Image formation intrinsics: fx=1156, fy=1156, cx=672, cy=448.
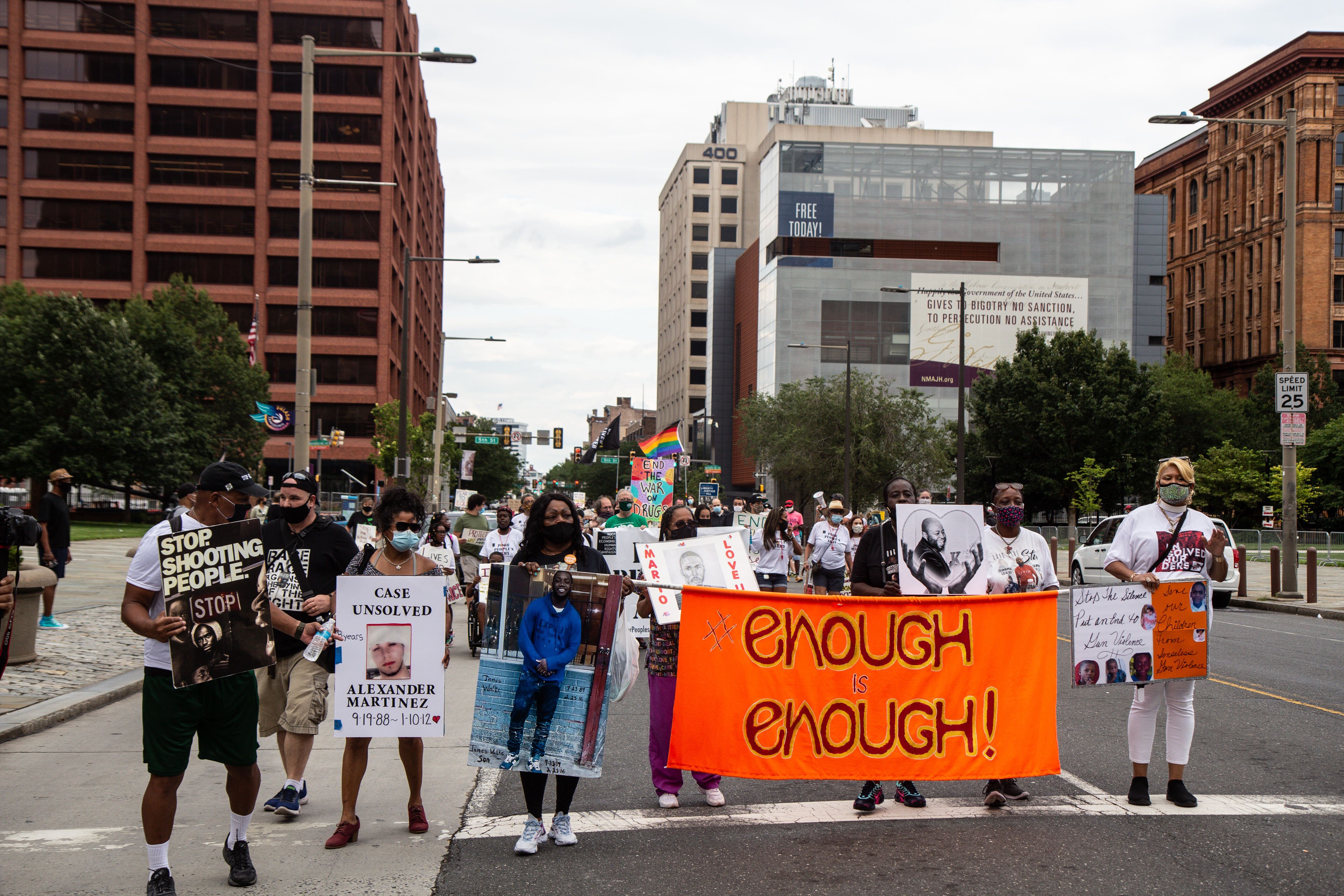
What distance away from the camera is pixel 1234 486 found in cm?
5662

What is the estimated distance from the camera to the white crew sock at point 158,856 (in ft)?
16.4

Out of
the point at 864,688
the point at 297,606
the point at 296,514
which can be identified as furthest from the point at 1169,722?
the point at 296,514

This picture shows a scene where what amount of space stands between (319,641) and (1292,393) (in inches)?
815

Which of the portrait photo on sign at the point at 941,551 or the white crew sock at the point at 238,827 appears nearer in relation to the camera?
the white crew sock at the point at 238,827

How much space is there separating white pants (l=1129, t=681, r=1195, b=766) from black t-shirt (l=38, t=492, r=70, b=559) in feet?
46.9

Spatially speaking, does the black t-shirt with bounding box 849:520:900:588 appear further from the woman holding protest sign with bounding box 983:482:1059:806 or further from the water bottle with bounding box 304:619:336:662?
the water bottle with bounding box 304:619:336:662

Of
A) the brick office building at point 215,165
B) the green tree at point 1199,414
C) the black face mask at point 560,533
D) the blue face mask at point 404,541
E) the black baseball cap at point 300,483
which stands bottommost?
the blue face mask at point 404,541

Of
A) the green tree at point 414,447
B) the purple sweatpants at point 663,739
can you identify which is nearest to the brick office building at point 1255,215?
the green tree at point 414,447

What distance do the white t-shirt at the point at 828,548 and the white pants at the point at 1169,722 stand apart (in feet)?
29.7

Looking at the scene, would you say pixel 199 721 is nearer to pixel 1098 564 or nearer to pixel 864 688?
A: pixel 864 688

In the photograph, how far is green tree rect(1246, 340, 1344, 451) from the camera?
77.4 meters

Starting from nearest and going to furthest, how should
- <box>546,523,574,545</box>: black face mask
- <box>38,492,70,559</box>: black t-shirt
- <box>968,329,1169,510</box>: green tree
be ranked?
<box>546,523,574,545</box>: black face mask < <box>38,492,70,559</box>: black t-shirt < <box>968,329,1169,510</box>: green tree

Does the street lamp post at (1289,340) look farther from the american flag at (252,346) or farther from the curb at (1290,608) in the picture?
the american flag at (252,346)

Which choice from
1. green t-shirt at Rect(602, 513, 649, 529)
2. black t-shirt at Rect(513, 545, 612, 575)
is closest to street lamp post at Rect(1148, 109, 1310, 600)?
green t-shirt at Rect(602, 513, 649, 529)
